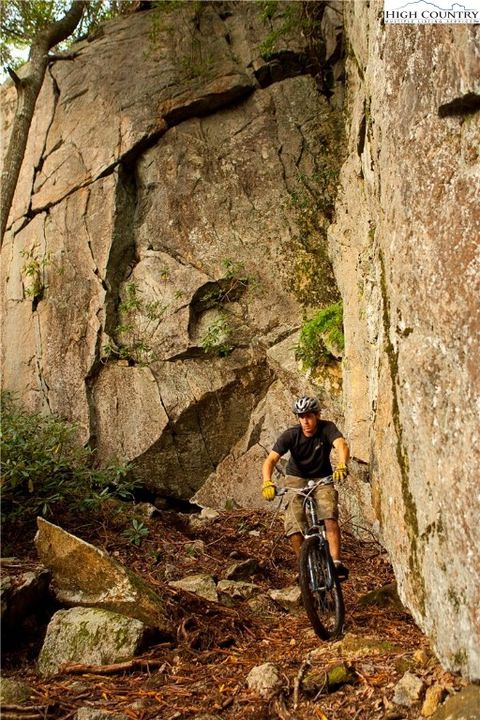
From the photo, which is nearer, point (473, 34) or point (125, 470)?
point (473, 34)

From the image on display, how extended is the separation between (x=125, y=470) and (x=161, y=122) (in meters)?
6.91

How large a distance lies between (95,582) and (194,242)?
7063mm

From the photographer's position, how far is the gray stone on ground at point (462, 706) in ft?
11.4

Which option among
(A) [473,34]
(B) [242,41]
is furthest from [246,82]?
(A) [473,34]

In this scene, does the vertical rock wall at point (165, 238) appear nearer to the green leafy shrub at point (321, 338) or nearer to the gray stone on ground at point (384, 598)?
the green leafy shrub at point (321, 338)

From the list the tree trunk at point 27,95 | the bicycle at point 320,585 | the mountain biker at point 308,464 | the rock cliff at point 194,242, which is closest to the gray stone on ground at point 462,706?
the bicycle at point 320,585

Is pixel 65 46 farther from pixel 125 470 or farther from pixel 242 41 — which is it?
pixel 125 470

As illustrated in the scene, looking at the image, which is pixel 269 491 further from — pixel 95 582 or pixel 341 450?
pixel 95 582

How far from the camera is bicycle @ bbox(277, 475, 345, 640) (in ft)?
18.1

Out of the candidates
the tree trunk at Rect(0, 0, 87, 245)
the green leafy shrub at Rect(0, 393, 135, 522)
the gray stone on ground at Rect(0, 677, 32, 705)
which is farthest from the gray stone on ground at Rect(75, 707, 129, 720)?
the tree trunk at Rect(0, 0, 87, 245)

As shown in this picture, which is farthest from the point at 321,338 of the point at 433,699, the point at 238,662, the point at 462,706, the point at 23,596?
the point at 462,706

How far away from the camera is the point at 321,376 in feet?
32.1

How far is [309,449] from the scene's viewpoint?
21.8ft

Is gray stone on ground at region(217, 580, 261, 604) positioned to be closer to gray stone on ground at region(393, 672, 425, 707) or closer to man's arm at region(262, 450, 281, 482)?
man's arm at region(262, 450, 281, 482)
